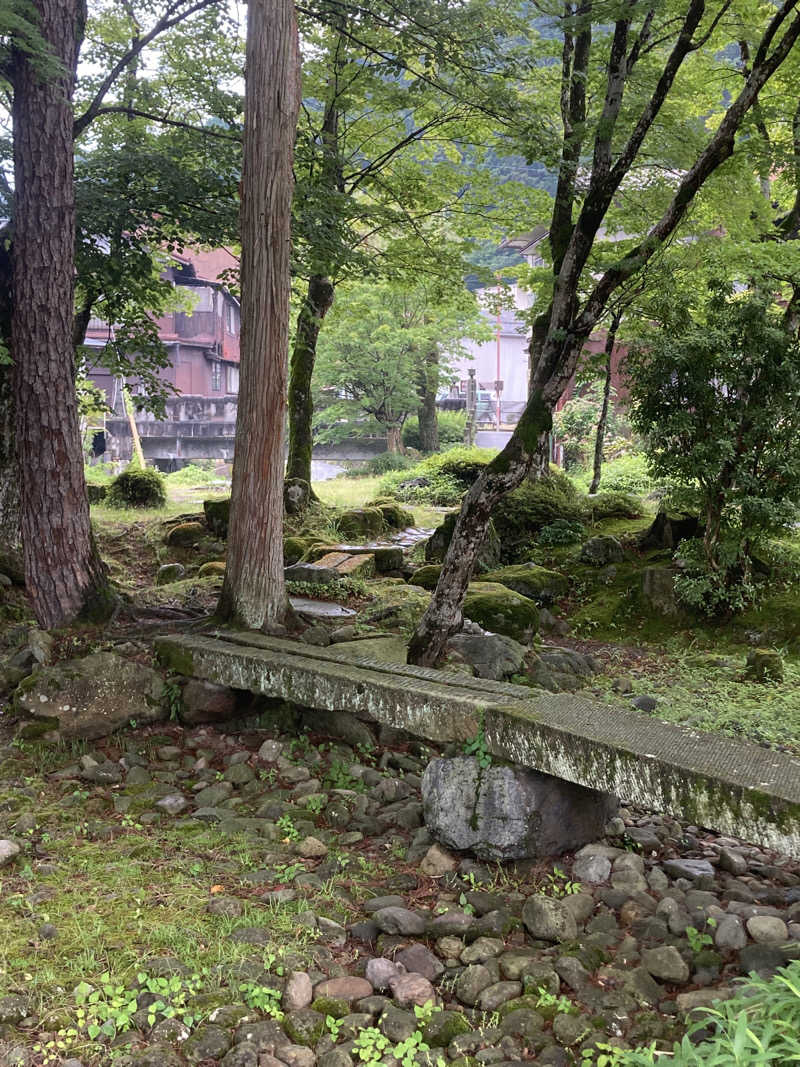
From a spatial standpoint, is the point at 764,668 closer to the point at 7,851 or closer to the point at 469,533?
the point at 469,533

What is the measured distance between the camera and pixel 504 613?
877cm

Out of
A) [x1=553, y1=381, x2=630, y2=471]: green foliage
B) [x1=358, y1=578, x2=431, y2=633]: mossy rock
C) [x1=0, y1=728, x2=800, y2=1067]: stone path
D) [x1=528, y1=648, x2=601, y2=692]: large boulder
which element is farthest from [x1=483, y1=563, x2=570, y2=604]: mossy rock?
[x1=553, y1=381, x2=630, y2=471]: green foliage

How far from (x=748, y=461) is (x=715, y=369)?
3.20 ft

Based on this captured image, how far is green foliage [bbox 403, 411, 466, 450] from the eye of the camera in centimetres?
2981

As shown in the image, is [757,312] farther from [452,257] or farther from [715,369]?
[452,257]

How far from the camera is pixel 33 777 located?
548 centimetres

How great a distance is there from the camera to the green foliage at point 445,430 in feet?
97.8

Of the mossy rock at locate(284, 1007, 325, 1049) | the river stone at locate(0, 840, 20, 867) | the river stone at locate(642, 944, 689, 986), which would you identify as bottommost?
the mossy rock at locate(284, 1007, 325, 1049)

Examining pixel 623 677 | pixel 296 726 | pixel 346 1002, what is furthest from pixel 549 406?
pixel 346 1002

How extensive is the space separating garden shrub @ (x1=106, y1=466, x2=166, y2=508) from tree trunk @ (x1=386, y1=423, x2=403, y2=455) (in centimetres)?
1172

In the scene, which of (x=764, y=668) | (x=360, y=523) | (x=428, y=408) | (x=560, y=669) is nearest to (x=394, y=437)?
(x=428, y=408)

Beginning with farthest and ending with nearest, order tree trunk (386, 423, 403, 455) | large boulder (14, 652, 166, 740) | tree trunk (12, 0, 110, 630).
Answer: tree trunk (386, 423, 403, 455) < tree trunk (12, 0, 110, 630) < large boulder (14, 652, 166, 740)

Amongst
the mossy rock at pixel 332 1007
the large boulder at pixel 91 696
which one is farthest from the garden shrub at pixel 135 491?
the mossy rock at pixel 332 1007

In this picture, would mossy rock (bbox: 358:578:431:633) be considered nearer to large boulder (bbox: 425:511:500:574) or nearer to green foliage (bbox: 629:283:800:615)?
large boulder (bbox: 425:511:500:574)
